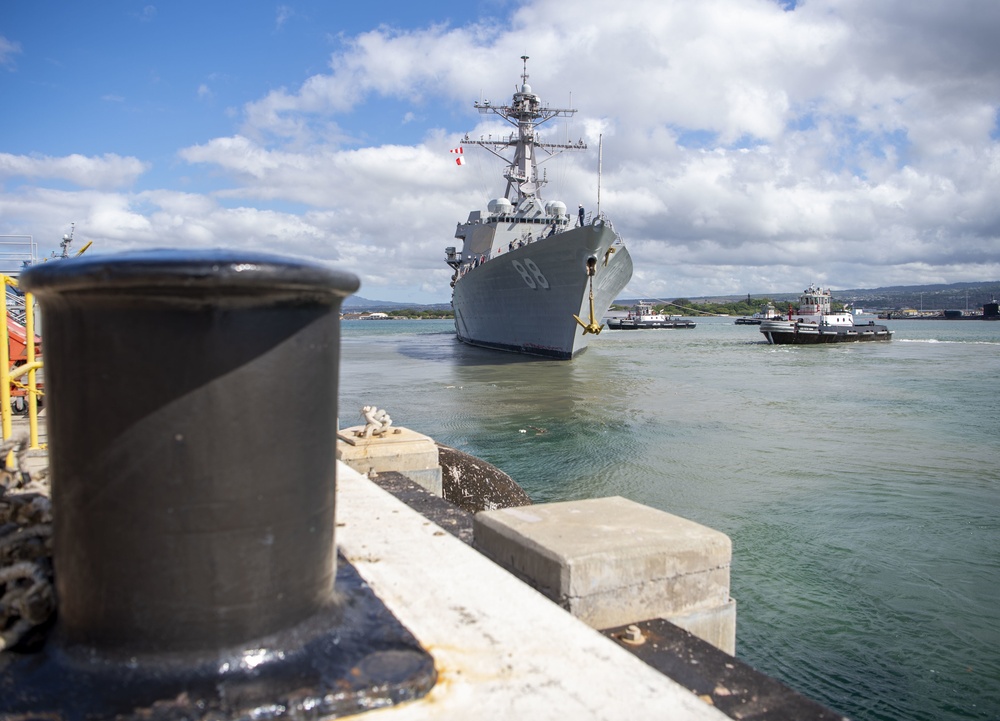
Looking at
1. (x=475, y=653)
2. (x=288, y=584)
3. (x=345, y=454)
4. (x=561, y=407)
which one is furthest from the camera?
(x=561, y=407)

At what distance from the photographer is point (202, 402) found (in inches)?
64.8

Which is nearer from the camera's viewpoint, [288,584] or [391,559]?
[288,584]

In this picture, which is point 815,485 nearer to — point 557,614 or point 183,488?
point 557,614

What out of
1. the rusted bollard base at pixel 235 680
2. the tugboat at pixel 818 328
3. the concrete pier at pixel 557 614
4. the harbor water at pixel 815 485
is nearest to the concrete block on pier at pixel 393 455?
the concrete pier at pixel 557 614

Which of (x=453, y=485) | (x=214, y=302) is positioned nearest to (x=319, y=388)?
(x=214, y=302)

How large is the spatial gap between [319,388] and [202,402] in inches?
11.8

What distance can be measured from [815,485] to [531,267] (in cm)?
2177

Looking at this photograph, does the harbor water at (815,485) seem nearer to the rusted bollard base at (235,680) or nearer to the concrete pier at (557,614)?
the concrete pier at (557,614)

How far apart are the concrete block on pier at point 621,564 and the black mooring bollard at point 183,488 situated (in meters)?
0.98

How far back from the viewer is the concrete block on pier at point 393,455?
5090 mm

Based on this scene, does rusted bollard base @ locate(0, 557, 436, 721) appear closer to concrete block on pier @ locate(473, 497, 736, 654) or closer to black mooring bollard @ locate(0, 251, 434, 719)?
black mooring bollard @ locate(0, 251, 434, 719)

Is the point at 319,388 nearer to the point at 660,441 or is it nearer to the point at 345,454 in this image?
the point at 345,454

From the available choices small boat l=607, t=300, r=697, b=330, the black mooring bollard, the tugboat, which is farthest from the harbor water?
small boat l=607, t=300, r=697, b=330

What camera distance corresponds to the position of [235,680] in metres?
1.66
